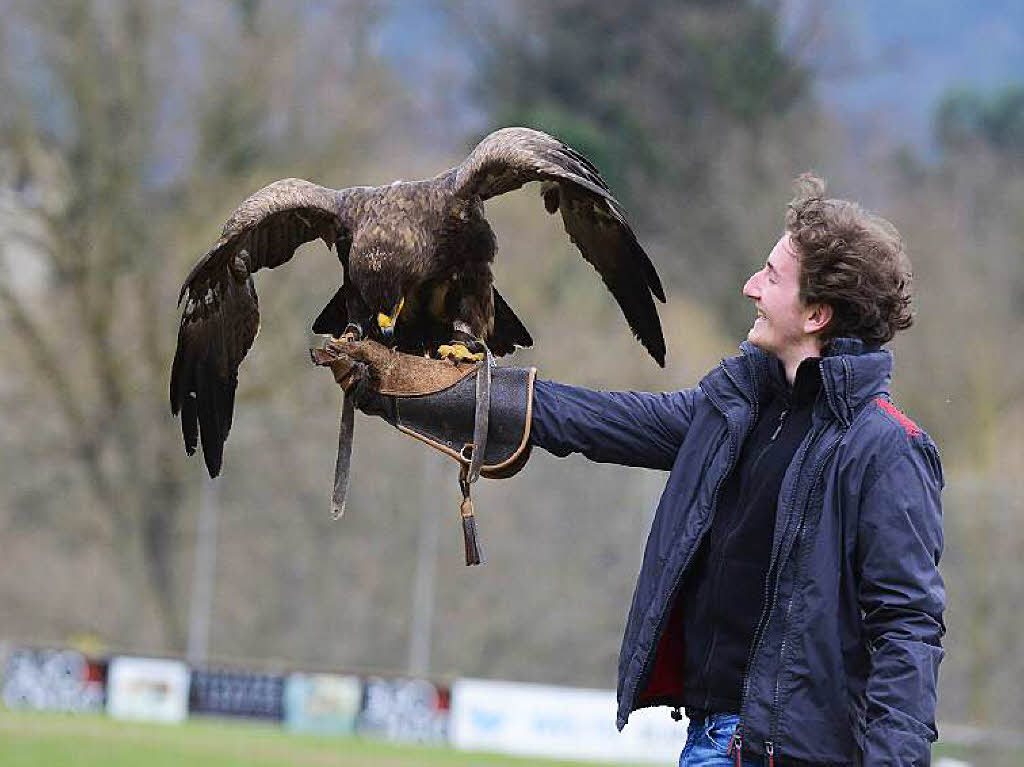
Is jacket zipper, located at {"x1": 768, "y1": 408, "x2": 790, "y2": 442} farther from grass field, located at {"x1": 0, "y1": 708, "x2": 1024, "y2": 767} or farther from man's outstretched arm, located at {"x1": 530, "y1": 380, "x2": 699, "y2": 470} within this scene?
grass field, located at {"x1": 0, "y1": 708, "x2": 1024, "y2": 767}

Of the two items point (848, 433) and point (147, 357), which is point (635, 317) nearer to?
point (848, 433)

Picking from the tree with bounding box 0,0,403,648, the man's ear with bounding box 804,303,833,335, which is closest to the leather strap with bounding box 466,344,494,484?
the man's ear with bounding box 804,303,833,335

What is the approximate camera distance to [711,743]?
325 cm

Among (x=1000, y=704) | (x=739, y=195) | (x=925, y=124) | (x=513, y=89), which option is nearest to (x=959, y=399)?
(x=1000, y=704)

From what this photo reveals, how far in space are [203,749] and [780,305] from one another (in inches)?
379

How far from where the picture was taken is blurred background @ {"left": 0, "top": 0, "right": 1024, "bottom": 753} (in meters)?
17.1

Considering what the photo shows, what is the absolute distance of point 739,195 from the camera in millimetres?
26375

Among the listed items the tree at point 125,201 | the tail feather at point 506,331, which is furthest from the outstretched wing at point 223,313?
the tree at point 125,201

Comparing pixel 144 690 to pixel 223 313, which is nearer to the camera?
pixel 223 313

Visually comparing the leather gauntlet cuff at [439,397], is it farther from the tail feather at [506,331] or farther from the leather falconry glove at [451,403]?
the tail feather at [506,331]

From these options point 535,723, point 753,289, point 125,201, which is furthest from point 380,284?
point 125,201

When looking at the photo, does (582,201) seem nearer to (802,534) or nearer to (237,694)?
(802,534)

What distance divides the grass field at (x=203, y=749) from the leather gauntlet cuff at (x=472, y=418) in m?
7.48

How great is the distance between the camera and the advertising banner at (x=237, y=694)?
15039 mm
